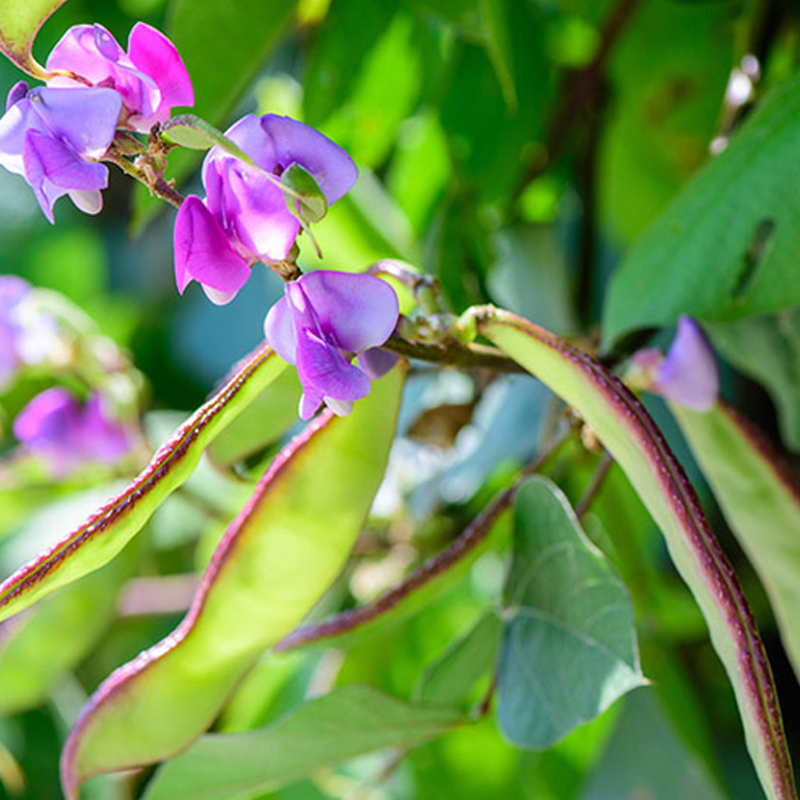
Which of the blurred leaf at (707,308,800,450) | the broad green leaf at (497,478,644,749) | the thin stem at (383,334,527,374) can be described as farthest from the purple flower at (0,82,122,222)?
the blurred leaf at (707,308,800,450)

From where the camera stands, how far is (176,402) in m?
1.23

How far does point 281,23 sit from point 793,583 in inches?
14.6

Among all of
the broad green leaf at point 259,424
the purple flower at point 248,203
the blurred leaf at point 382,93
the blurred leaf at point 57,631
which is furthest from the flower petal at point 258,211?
the blurred leaf at point 57,631

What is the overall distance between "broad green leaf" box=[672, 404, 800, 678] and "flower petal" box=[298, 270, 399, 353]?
18cm

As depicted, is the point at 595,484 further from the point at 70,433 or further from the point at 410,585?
the point at 70,433

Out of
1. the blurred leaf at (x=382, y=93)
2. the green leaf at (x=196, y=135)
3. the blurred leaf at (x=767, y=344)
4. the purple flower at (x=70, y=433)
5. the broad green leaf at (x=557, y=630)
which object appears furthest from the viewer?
the purple flower at (x=70, y=433)

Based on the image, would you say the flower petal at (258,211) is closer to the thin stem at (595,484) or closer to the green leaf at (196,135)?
the green leaf at (196,135)

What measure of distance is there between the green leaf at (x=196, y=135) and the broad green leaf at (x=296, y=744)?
0.82 ft

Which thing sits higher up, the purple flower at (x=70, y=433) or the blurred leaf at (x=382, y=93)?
the blurred leaf at (x=382, y=93)

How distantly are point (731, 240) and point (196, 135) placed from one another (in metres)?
0.26

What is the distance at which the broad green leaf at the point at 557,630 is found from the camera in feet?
1.37

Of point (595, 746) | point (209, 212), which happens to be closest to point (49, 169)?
point (209, 212)

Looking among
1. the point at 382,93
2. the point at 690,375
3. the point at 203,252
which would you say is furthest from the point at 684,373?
the point at 382,93

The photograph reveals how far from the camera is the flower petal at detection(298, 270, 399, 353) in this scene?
0.34m
